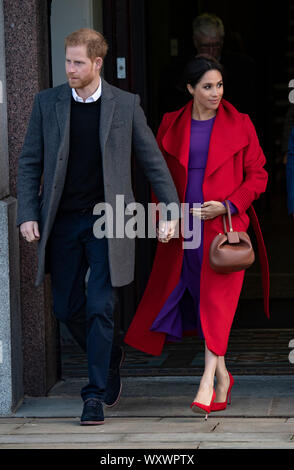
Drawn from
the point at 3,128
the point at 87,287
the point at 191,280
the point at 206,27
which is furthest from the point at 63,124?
the point at 206,27

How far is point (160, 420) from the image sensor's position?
5.49m

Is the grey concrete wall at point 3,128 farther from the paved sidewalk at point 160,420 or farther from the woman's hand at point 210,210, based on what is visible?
the paved sidewalk at point 160,420

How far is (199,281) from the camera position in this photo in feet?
18.7

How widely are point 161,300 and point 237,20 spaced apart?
970 cm

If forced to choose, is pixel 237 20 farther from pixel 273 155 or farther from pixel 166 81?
pixel 166 81

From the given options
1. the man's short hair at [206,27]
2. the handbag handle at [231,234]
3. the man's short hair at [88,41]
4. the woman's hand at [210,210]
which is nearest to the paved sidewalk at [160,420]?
the handbag handle at [231,234]

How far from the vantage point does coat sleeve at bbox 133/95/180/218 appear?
17.9ft

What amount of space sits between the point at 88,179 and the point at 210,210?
614 millimetres

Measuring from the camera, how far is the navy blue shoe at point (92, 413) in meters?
5.43

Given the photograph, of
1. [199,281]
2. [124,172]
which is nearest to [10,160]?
[124,172]

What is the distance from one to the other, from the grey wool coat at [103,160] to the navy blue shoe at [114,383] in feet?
1.46

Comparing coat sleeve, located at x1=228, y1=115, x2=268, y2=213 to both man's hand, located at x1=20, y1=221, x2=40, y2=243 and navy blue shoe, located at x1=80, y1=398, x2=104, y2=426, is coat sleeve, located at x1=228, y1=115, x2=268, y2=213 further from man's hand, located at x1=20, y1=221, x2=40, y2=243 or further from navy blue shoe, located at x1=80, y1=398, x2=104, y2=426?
navy blue shoe, located at x1=80, y1=398, x2=104, y2=426

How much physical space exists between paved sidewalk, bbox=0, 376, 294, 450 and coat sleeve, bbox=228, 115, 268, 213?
3.33ft

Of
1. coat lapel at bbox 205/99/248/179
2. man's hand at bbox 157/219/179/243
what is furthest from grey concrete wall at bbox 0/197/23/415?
coat lapel at bbox 205/99/248/179
